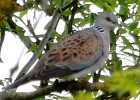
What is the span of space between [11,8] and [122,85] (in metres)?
1.23

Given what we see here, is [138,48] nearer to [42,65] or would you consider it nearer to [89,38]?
[89,38]

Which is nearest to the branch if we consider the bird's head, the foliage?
the foliage

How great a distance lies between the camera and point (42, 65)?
3010mm

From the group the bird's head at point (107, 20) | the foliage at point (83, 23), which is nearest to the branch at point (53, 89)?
the foliage at point (83, 23)

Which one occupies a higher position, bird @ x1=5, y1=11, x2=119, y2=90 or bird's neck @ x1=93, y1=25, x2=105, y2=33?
bird's neck @ x1=93, y1=25, x2=105, y2=33

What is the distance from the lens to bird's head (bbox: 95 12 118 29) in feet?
12.6

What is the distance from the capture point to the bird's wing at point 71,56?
9.71ft

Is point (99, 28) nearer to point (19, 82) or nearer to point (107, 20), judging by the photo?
point (107, 20)

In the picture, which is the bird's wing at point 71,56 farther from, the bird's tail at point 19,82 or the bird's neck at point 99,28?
the bird's neck at point 99,28

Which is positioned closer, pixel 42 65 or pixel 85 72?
pixel 42 65

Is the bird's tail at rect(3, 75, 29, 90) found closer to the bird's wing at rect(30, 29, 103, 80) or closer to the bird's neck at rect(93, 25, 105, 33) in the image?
the bird's wing at rect(30, 29, 103, 80)

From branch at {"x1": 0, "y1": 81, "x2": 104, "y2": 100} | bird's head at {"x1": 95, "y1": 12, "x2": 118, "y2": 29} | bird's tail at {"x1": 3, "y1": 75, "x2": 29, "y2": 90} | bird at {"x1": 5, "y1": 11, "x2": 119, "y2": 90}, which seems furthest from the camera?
bird's head at {"x1": 95, "y1": 12, "x2": 118, "y2": 29}

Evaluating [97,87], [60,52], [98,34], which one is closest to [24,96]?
[97,87]

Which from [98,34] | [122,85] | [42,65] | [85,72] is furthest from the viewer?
[98,34]
